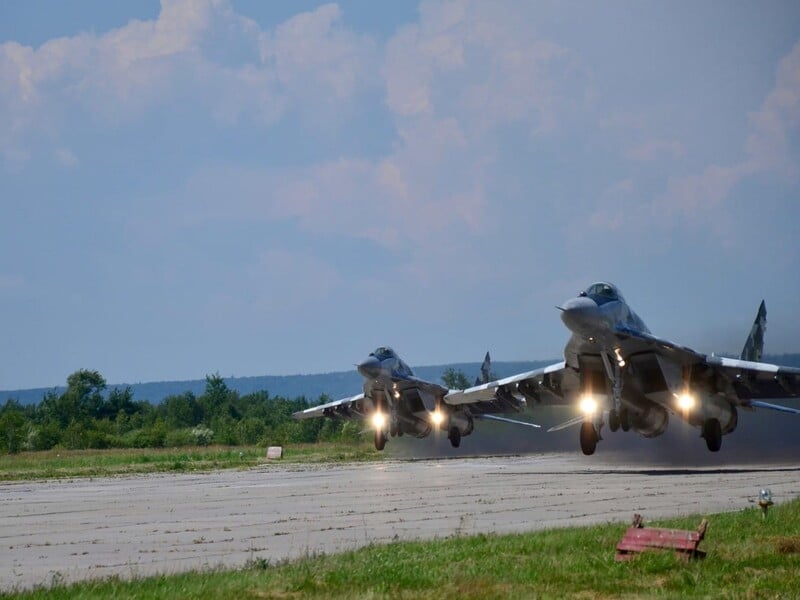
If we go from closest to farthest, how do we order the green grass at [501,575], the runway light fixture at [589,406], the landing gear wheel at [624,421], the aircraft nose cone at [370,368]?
the green grass at [501,575] → the landing gear wheel at [624,421] → the runway light fixture at [589,406] → the aircraft nose cone at [370,368]

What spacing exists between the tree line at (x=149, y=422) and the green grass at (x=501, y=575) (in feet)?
185

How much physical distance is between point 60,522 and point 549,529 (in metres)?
8.08

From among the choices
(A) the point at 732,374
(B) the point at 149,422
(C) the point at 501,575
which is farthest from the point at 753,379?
(B) the point at 149,422

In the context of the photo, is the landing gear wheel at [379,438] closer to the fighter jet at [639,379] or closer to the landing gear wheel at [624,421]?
the fighter jet at [639,379]

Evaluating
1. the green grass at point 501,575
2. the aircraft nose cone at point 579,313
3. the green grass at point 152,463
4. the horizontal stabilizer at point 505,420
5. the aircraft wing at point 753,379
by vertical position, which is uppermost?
the aircraft nose cone at point 579,313

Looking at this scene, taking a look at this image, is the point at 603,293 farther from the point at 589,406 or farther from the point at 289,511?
the point at 289,511

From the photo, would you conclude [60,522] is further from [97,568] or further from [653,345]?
[653,345]

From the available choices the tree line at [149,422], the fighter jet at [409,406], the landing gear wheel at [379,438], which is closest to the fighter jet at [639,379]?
the fighter jet at [409,406]

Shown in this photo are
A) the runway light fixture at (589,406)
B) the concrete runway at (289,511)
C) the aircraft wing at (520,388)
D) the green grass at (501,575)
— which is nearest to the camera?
the green grass at (501,575)

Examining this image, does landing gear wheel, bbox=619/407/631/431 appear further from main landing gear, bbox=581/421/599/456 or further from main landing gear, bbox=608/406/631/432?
main landing gear, bbox=581/421/599/456

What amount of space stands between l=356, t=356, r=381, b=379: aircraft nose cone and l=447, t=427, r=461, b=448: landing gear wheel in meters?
5.98

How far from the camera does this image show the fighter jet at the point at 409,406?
155ft

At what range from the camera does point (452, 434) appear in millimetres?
50312

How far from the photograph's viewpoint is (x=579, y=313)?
27688 millimetres
